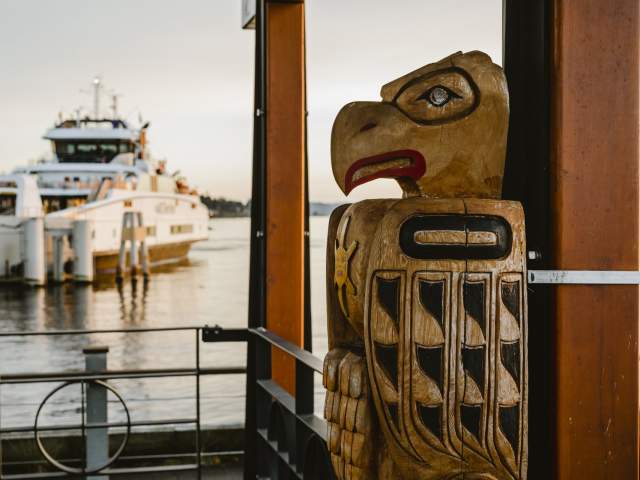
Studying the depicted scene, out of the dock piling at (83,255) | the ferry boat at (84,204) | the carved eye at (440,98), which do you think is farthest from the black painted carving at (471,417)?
the dock piling at (83,255)

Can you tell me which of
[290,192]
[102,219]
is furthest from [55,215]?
[290,192]

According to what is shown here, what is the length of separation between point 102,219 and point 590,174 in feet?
124

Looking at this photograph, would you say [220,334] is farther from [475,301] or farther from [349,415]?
[475,301]

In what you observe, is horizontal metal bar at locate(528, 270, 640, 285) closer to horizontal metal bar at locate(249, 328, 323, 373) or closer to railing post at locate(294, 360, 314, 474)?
horizontal metal bar at locate(249, 328, 323, 373)

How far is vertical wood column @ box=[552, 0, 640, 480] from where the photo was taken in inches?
57.0

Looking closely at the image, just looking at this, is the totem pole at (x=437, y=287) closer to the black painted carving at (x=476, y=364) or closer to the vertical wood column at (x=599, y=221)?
the black painted carving at (x=476, y=364)

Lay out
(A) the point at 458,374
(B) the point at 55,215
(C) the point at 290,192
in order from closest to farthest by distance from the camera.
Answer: (A) the point at 458,374, (C) the point at 290,192, (B) the point at 55,215

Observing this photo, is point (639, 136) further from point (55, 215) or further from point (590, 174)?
point (55, 215)

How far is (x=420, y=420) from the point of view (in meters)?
1.41

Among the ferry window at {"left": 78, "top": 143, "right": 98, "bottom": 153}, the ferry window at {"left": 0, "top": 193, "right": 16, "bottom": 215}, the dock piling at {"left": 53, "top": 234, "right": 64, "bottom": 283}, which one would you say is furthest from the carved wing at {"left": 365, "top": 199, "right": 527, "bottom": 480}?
the ferry window at {"left": 0, "top": 193, "right": 16, "bottom": 215}

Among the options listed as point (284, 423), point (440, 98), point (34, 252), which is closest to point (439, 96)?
point (440, 98)

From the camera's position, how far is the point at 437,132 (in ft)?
4.91

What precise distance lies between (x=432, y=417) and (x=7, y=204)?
141ft

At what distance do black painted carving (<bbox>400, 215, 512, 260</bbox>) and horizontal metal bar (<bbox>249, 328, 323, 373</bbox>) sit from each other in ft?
3.08
